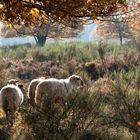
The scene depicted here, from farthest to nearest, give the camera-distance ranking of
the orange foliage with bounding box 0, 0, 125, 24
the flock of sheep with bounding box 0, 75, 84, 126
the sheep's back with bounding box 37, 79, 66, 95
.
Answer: the sheep's back with bounding box 37, 79, 66, 95 < the flock of sheep with bounding box 0, 75, 84, 126 < the orange foliage with bounding box 0, 0, 125, 24

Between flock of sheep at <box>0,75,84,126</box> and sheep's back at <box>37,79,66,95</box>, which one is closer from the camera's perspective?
flock of sheep at <box>0,75,84,126</box>

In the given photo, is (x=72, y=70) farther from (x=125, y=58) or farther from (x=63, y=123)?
(x=63, y=123)

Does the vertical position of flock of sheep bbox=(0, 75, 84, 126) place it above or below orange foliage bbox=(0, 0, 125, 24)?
below

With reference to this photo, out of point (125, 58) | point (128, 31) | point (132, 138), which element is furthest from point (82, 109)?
point (128, 31)

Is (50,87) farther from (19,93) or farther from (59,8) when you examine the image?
(59,8)

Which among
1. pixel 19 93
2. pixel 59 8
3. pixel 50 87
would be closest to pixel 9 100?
pixel 19 93

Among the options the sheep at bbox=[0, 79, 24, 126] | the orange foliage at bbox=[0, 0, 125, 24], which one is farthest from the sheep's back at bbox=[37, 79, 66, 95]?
the orange foliage at bbox=[0, 0, 125, 24]

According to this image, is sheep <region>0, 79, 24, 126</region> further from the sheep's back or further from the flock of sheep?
the sheep's back

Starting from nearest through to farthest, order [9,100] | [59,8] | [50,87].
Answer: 1. [59,8]
2. [9,100]
3. [50,87]

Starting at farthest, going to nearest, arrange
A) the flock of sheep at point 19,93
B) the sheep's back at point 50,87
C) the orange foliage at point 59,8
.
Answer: the sheep's back at point 50,87, the flock of sheep at point 19,93, the orange foliage at point 59,8

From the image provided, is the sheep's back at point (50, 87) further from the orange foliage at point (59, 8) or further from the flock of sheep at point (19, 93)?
the orange foliage at point (59, 8)

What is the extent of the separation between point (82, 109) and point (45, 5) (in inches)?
105

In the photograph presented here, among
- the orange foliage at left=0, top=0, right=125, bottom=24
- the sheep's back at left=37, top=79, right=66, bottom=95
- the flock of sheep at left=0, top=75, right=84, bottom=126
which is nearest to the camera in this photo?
the orange foliage at left=0, top=0, right=125, bottom=24

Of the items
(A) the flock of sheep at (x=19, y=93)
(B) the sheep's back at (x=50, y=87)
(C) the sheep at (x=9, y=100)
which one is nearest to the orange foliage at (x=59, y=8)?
(A) the flock of sheep at (x=19, y=93)
